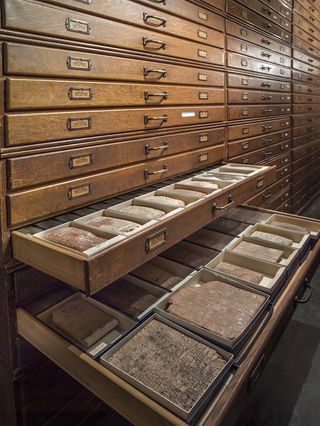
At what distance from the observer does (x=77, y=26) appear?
4.30 ft

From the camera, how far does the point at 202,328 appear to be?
1.11 meters

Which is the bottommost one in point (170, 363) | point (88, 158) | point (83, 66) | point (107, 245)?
point (170, 363)

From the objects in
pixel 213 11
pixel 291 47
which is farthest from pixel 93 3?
pixel 291 47

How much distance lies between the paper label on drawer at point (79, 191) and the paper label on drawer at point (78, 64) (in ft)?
1.46

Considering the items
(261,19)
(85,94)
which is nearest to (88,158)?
(85,94)

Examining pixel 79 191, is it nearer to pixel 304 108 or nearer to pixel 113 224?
pixel 113 224

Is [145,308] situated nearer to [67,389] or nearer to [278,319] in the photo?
[278,319]

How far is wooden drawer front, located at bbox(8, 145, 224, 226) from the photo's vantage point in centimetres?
122

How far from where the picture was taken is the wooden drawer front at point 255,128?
2.58m

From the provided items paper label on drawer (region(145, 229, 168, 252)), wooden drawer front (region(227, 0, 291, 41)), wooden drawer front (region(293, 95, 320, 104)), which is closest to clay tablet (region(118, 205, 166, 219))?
paper label on drawer (region(145, 229, 168, 252))

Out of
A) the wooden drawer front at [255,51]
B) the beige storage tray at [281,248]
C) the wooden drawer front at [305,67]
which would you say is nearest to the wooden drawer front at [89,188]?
the beige storage tray at [281,248]

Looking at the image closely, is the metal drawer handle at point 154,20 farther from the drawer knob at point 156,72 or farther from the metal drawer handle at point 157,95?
the metal drawer handle at point 157,95

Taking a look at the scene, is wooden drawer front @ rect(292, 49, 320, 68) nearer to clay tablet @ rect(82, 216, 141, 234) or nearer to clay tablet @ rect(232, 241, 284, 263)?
clay tablet @ rect(232, 241, 284, 263)

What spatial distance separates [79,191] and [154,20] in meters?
0.92
